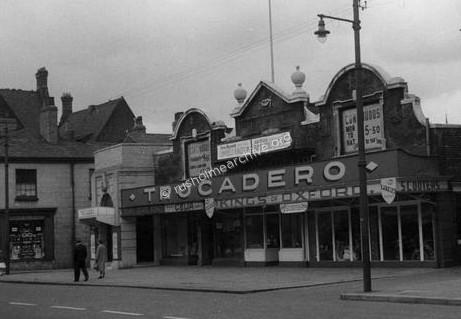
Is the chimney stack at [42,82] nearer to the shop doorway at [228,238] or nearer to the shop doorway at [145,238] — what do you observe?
the shop doorway at [145,238]

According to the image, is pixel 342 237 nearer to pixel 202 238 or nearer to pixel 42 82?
pixel 202 238

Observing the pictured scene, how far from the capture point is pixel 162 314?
16656 millimetres

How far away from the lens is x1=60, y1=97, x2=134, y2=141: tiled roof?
65375 millimetres

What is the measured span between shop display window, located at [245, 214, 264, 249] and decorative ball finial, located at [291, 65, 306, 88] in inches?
239

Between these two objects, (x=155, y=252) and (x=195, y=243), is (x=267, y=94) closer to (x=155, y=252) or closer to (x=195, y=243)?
(x=195, y=243)

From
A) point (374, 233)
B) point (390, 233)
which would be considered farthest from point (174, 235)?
point (390, 233)

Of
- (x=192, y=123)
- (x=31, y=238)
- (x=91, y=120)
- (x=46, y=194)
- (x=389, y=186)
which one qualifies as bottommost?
(x=31, y=238)

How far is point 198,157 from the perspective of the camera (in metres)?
38.5

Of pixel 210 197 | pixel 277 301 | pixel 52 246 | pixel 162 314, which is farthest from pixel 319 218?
pixel 52 246

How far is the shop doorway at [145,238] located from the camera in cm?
4212

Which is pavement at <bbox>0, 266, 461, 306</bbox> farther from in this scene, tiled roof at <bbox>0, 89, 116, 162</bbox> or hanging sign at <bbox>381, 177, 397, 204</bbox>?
tiled roof at <bbox>0, 89, 116, 162</bbox>

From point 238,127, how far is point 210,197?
11.1 ft

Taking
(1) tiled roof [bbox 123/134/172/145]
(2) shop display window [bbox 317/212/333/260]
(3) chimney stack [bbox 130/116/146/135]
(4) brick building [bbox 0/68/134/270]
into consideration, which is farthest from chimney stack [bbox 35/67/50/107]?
(2) shop display window [bbox 317/212/333/260]

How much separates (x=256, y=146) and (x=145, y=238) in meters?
12.0
